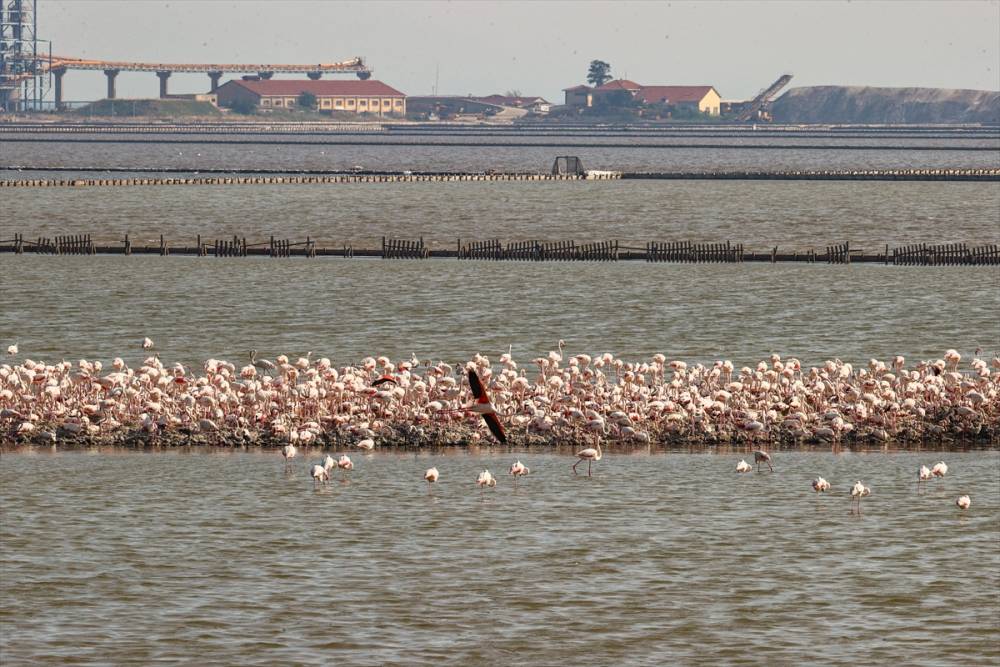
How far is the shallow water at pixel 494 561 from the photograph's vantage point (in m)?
24.2

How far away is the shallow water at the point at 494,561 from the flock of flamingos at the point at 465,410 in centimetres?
83

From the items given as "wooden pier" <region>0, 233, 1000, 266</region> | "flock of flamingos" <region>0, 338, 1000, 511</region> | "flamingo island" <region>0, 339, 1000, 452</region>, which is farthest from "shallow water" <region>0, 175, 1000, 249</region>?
"flamingo island" <region>0, 339, 1000, 452</region>

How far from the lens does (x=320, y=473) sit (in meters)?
33.2

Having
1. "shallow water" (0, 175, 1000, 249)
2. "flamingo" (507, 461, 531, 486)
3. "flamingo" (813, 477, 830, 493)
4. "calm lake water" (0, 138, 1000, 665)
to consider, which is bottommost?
"shallow water" (0, 175, 1000, 249)

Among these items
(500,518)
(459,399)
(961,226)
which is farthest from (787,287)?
(961,226)

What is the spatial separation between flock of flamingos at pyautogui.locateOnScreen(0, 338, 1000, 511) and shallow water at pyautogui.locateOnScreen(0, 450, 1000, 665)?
32.6 inches

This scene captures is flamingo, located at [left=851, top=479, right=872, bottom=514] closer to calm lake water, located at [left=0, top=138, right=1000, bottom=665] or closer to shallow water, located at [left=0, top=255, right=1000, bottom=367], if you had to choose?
calm lake water, located at [left=0, top=138, right=1000, bottom=665]

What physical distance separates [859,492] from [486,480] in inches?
274

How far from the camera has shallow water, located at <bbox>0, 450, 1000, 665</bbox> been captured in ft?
79.5

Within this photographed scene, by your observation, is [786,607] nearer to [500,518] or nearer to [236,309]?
[500,518]

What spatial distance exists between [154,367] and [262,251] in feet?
188

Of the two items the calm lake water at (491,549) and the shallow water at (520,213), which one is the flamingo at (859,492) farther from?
the shallow water at (520,213)

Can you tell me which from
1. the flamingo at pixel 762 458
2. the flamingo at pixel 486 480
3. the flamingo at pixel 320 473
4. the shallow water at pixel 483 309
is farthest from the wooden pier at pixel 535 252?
the flamingo at pixel 486 480

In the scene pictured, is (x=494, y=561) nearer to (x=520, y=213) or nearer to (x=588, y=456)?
(x=588, y=456)
